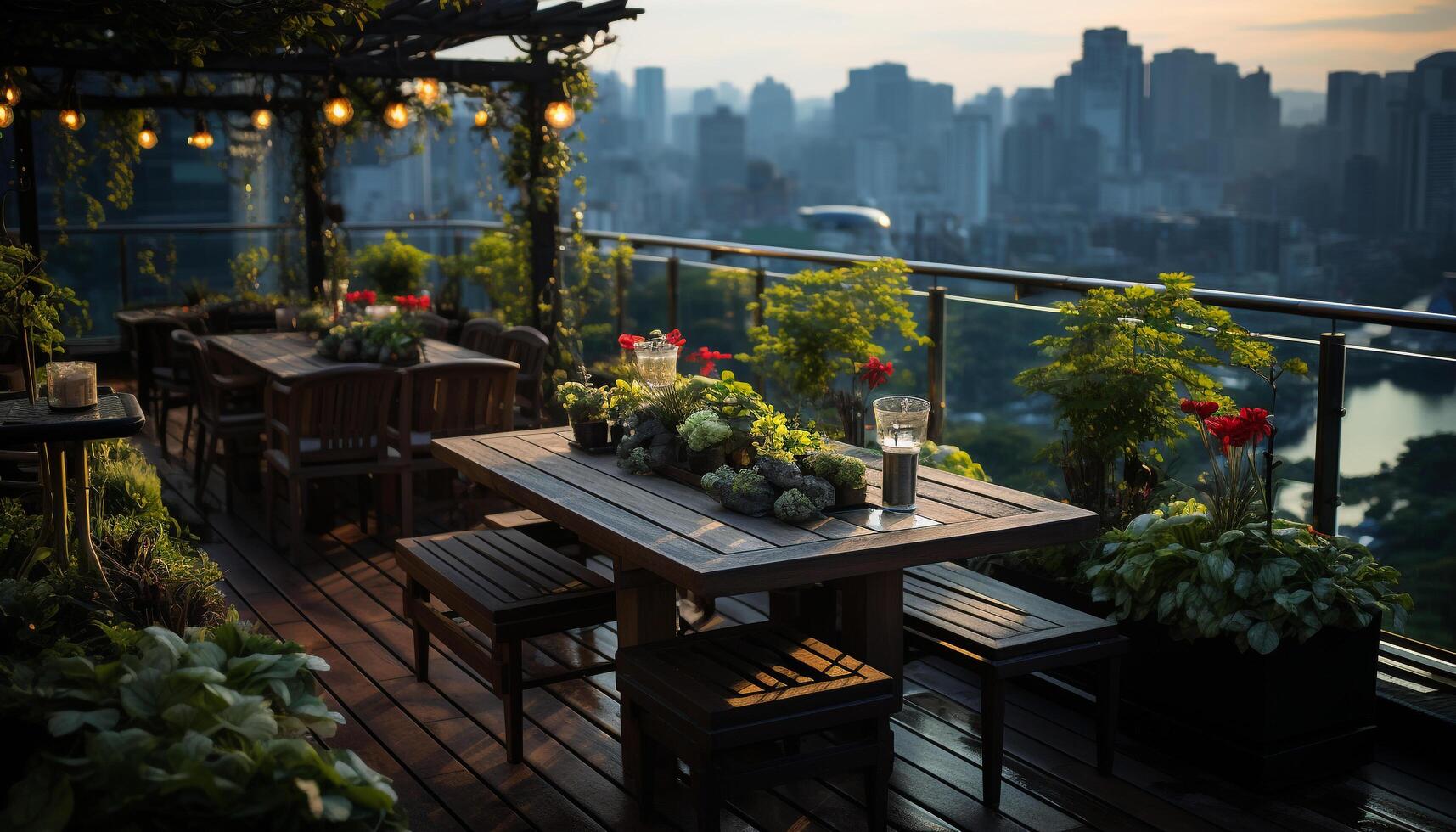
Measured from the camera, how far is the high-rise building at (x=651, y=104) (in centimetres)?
3898

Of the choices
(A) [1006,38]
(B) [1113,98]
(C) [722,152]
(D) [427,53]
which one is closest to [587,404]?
(D) [427,53]

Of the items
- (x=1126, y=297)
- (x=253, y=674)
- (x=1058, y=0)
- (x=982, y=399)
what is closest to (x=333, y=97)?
(x=982, y=399)

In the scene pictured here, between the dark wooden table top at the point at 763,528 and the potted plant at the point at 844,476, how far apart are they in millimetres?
72

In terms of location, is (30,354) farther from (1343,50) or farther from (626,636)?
(1343,50)

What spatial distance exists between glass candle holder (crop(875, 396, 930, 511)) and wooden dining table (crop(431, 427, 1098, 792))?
55mm

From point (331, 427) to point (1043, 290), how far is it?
3072 millimetres

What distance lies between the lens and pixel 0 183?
12.2 m

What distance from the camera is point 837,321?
5375 millimetres

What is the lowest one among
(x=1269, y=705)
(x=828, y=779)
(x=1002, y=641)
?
(x=828, y=779)

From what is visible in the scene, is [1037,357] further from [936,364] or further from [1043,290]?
[936,364]

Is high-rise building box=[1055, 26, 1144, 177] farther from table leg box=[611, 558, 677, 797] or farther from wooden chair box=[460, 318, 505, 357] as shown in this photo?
table leg box=[611, 558, 677, 797]

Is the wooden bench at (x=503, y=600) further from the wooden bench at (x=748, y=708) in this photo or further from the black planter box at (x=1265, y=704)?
the black planter box at (x=1265, y=704)

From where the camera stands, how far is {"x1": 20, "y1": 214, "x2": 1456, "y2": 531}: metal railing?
388 centimetres

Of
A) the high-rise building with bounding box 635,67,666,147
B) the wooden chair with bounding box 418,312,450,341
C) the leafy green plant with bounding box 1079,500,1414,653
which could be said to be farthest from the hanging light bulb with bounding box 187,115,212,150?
the high-rise building with bounding box 635,67,666,147
